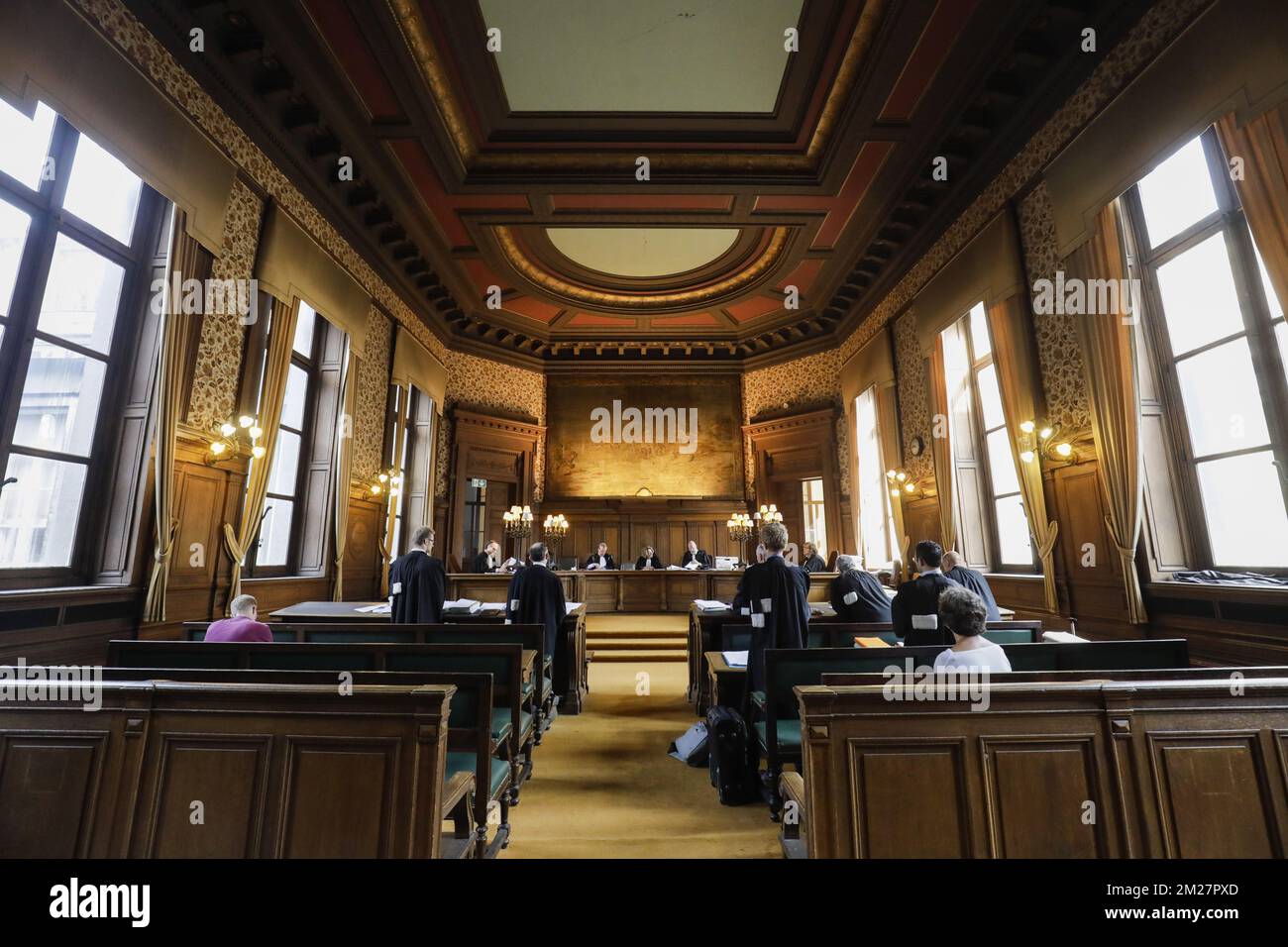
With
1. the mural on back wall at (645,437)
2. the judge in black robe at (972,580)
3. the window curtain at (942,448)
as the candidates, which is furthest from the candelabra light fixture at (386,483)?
the window curtain at (942,448)

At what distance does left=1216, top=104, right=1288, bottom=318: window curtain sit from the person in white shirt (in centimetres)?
319

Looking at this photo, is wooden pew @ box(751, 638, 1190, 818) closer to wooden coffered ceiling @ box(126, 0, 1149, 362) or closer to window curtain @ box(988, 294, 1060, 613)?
window curtain @ box(988, 294, 1060, 613)

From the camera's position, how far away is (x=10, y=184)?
3.83 metres

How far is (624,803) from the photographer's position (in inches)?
132

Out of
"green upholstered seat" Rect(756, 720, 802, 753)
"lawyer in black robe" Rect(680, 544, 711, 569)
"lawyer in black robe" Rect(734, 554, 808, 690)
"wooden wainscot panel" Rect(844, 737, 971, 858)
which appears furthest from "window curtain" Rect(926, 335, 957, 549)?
"wooden wainscot panel" Rect(844, 737, 971, 858)

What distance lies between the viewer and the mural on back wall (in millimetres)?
12992

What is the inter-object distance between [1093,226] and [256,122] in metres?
8.15

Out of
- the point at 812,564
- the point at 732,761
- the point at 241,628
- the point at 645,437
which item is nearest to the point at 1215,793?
the point at 732,761

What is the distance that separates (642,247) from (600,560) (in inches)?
228

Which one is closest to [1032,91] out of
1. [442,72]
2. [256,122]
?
[442,72]

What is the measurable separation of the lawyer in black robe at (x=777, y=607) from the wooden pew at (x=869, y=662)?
52 cm

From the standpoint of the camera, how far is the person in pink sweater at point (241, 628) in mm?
3293

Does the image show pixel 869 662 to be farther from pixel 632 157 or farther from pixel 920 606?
pixel 632 157

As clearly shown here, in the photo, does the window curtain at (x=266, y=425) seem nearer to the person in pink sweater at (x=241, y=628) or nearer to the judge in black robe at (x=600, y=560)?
the person in pink sweater at (x=241, y=628)
